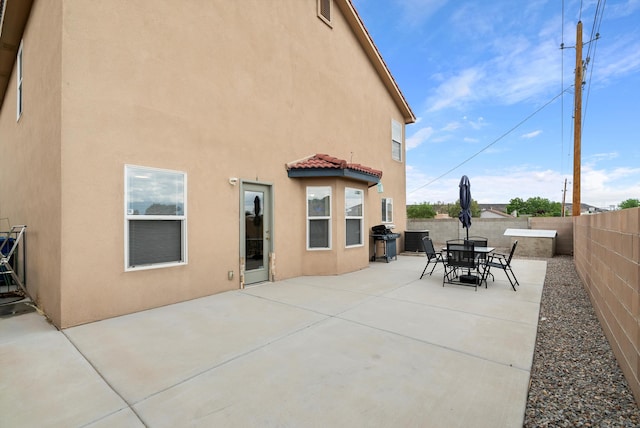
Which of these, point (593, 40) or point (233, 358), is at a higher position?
point (593, 40)

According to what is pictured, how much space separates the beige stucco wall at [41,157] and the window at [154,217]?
0.89 metres

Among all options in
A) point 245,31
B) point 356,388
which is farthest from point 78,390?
point 245,31

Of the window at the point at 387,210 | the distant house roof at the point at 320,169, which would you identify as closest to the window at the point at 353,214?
the distant house roof at the point at 320,169

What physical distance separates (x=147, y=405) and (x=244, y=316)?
226 cm

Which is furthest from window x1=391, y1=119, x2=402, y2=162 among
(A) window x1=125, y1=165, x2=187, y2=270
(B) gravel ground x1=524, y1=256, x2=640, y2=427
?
(A) window x1=125, y1=165, x2=187, y2=270

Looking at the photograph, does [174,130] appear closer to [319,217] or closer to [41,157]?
[41,157]

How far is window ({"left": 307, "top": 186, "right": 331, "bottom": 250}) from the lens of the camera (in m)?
7.98

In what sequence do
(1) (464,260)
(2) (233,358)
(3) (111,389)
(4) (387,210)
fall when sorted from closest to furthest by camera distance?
(3) (111,389) → (2) (233,358) → (1) (464,260) → (4) (387,210)

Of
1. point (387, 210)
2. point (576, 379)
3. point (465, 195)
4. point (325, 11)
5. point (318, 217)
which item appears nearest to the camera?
point (576, 379)

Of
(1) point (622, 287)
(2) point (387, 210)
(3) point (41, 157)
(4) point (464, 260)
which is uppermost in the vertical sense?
(3) point (41, 157)

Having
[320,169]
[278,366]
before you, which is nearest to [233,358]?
[278,366]

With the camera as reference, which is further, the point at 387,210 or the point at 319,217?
the point at 387,210

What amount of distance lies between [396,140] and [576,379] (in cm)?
1148

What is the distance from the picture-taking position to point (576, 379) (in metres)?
2.83
